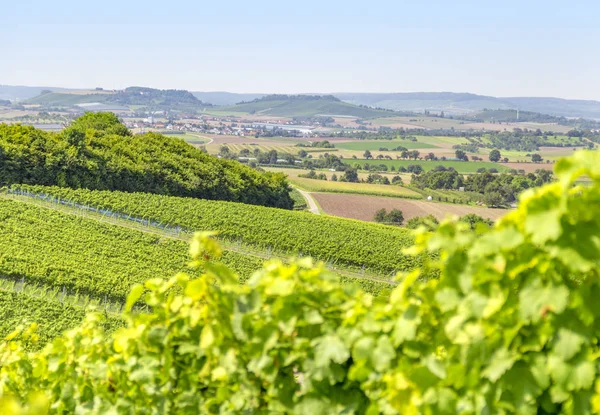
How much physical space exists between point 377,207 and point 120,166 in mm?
30157

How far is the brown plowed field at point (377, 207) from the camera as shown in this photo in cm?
5938

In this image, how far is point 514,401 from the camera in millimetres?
2525

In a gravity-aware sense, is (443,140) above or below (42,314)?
below

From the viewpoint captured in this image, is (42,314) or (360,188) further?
(360,188)

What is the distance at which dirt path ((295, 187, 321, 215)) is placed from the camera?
59.3 metres

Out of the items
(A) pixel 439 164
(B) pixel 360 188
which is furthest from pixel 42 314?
(A) pixel 439 164

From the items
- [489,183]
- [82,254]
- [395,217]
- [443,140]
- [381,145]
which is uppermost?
[82,254]

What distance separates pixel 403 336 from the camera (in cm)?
267

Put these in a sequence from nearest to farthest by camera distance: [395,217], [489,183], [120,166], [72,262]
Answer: [72,262] → [120,166] → [395,217] → [489,183]

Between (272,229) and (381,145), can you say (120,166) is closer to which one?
(272,229)

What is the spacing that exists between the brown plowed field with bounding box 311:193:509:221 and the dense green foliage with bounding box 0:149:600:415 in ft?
177

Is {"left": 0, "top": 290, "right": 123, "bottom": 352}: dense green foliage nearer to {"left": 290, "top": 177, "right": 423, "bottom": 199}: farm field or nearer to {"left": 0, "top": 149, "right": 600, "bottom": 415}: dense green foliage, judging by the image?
{"left": 0, "top": 149, "right": 600, "bottom": 415}: dense green foliage

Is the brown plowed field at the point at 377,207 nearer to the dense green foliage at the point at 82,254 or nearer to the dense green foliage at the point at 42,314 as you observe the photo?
the dense green foliage at the point at 82,254

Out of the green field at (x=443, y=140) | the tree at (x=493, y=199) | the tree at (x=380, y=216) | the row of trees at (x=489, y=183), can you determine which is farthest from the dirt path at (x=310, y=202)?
the green field at (x=443, y=140)
